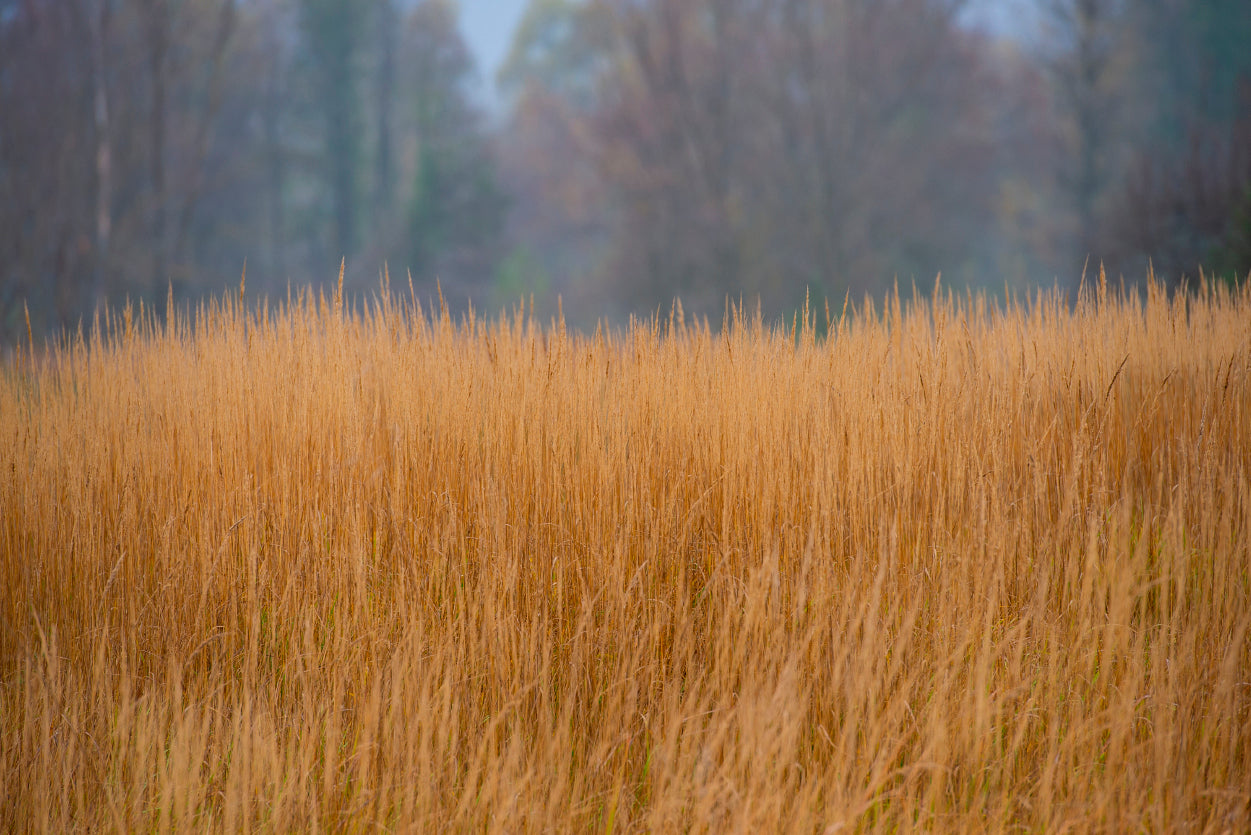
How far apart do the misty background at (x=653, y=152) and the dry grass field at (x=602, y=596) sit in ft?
25.5

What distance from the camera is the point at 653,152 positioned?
616 inches

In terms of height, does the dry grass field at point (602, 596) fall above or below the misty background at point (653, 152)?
below

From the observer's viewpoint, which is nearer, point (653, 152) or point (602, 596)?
point (602, 596)

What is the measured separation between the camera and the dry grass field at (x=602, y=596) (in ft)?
7.08

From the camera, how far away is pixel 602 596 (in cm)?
292

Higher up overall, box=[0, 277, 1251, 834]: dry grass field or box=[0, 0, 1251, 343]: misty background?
box=[0, 0, 1251, 343]: misty background

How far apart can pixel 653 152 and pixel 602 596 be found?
13880 millimetres

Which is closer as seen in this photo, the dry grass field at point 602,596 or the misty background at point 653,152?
the dry grass field at point 602,596

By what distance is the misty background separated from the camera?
1262 cm

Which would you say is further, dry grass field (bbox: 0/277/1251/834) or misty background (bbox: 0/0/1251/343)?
misty background (bbox: 0/0/1251/343)

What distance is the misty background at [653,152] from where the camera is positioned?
12625mm

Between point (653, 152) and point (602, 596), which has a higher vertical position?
point (653, 152)

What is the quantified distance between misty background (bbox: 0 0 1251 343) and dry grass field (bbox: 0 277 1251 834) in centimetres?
778

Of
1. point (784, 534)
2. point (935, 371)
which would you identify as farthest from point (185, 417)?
point (935, 371)
